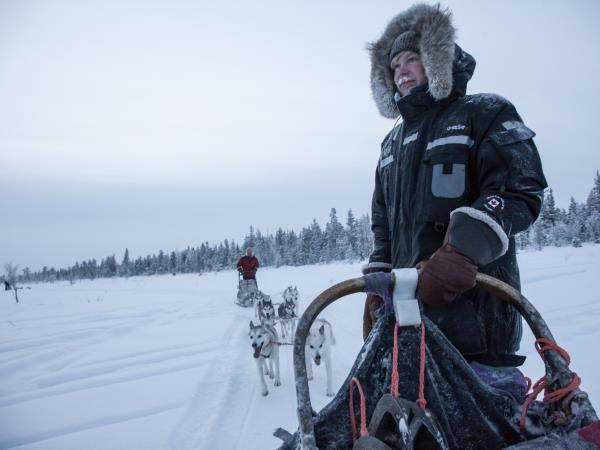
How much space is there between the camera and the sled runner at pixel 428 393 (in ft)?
3.84

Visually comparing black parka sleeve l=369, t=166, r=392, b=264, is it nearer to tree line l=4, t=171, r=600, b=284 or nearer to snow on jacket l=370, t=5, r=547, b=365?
snow on jacket l=370, t=5, r=547, b=365

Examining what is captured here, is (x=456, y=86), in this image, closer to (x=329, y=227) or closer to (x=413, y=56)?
(x=413, y=56)

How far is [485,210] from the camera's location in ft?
4.29

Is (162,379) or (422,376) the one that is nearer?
(422,376)

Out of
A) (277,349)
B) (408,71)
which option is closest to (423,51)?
(408,71)

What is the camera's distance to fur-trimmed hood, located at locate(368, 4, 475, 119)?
179 centimetres

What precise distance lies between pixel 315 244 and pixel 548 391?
174 feet

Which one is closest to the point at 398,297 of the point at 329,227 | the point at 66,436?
the point at 66,436

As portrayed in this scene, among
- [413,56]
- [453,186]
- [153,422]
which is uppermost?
[413,56]

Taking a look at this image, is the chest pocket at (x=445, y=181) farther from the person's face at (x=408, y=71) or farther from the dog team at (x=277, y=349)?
the dog team at (x=277, y=349)

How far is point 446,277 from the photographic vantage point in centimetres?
118

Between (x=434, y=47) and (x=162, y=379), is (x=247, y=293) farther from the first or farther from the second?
(x=434, y=47)

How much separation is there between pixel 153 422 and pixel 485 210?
403 centimetres

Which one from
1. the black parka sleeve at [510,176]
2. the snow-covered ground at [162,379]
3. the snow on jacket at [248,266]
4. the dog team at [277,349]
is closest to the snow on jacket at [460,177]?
the black parka sleeve at [510,176]
